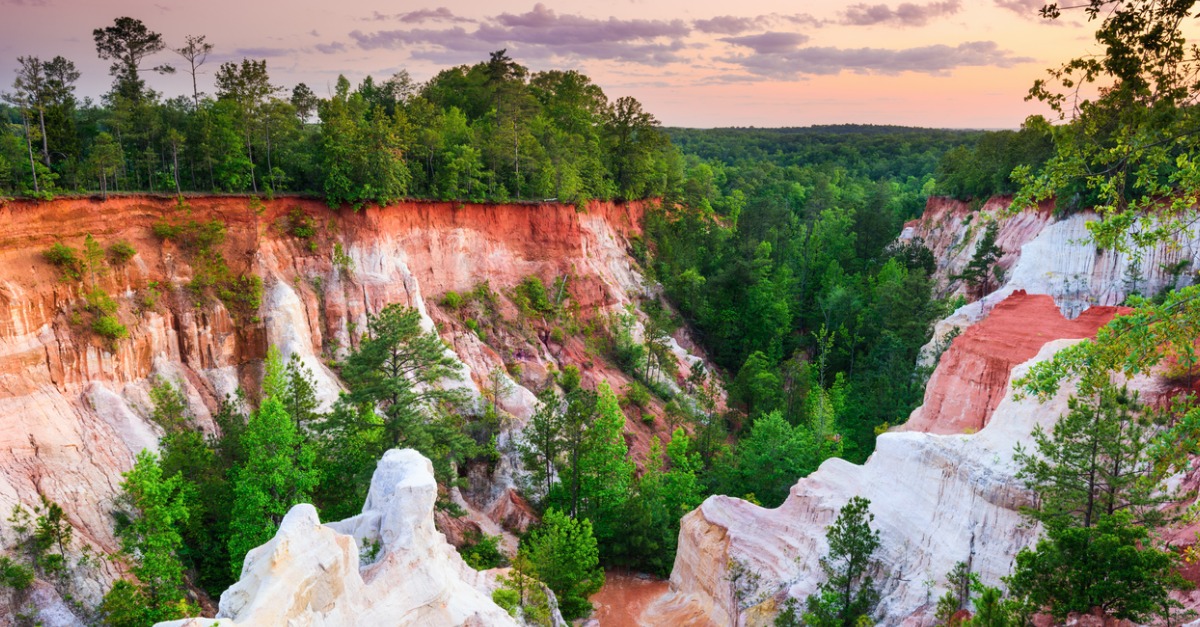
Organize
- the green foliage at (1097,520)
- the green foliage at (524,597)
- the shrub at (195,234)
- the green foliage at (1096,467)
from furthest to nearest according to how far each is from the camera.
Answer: the shrub at (195,234) < the green foliage at (524,597) < the green foliage at (1096,467) < the green foliage at (1097,520)

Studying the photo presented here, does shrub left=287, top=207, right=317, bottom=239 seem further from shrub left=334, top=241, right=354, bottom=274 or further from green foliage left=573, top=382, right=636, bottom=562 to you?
green foliage left=573, top=382, right=636, bottom=562

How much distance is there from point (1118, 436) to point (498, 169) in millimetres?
37465

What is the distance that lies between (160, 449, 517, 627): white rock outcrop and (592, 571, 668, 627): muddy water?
885 centimetres

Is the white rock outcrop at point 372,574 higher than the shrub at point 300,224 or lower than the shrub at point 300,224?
lower

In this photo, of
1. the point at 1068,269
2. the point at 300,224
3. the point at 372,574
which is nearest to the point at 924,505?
the point at 372,574

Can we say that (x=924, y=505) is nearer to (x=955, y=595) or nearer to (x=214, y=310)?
(x=955, y=595)

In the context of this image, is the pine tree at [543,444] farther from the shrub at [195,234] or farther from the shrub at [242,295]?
the shrub at [195,234]

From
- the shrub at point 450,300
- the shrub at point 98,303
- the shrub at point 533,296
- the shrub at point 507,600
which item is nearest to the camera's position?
the shrub at point 507,600

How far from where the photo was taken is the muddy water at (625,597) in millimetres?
27578

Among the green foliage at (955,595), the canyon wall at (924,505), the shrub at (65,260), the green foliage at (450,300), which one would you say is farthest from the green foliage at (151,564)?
the green foliage at (450,300)

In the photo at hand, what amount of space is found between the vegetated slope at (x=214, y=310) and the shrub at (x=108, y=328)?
0.13 metres

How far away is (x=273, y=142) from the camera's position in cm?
3603

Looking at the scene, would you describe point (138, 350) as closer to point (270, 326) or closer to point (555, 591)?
point (270, 326)

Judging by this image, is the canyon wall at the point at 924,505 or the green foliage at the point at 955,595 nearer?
the green foliage at the point at 955,595
